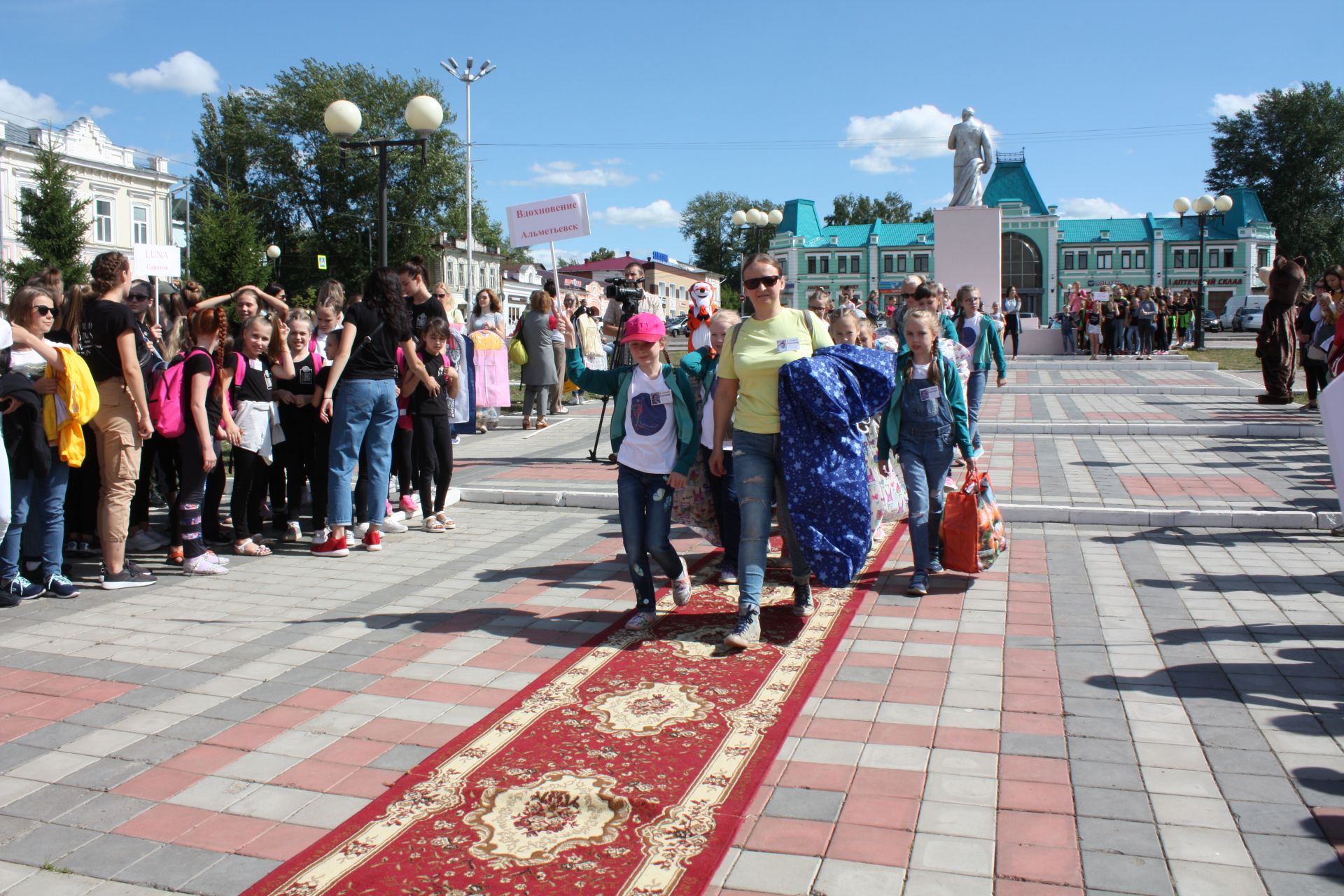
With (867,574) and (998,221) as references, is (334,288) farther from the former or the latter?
(998,221)

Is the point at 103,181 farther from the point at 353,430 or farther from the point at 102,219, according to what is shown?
the point at 353,430

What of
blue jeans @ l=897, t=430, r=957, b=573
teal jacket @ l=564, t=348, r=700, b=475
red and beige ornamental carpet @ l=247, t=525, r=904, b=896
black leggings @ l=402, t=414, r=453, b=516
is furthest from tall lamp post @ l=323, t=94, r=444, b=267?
red and beige ornamental carpet @ l=247, t=525, r=904, b=896

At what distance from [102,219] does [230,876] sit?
60365 millimetres

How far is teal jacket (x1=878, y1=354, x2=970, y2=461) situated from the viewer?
239 inches

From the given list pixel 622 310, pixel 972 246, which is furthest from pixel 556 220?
pixel 972 246

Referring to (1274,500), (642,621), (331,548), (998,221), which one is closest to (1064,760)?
(642,621)

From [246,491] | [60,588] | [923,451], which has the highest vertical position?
[923,451]

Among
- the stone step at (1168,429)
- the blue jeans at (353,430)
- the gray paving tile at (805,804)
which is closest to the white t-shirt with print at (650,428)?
the gray paving tile at (805,804)

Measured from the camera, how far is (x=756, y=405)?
201 inches

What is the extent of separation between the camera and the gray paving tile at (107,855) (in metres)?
3.08

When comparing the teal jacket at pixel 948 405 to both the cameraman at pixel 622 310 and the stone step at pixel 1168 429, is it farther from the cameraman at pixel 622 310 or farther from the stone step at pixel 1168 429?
the stone step at pixel 1168 429

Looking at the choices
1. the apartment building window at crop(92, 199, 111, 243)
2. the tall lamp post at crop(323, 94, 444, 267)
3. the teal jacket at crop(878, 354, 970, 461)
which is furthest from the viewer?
the apartment building window at crop(92, 199, 111, 243)

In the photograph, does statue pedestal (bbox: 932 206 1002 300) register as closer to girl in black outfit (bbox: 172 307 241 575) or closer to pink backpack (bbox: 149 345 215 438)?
girl in black outfit (bbox: 172 307 241 575)

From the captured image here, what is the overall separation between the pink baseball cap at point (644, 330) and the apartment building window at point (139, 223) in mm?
58380
